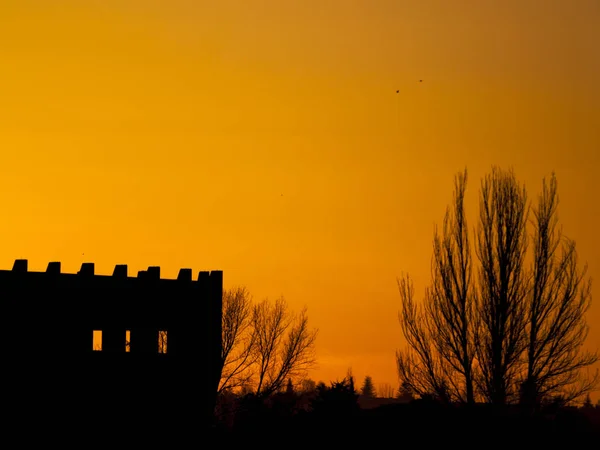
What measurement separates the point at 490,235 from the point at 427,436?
19.0 meters

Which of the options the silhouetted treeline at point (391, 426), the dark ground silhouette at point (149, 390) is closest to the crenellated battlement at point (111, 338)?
the dark ground silhouette at point (149, 390)

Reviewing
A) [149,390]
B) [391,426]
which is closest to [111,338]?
[149,390]

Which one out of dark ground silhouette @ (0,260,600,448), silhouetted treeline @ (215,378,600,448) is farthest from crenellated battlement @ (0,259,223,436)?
silhouetted treeline @ (215,378,600,448)

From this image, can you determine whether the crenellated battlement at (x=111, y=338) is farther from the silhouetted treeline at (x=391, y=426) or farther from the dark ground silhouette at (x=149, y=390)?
the silhouetted treeline at (x=391, y=426)

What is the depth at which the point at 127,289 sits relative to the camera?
18078 mm

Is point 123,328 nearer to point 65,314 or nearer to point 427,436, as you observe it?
point 65,314

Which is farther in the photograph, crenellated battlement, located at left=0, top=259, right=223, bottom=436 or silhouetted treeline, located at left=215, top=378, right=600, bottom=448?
silhouetted treeline, located at left=215, top=378, right=600, bottom=448

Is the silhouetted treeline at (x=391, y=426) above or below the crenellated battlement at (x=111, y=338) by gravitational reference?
below

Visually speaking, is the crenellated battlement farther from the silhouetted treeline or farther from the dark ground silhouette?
the silhouetted treeline

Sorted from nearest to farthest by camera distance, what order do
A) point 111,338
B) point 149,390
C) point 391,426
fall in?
point 111,338 → point 149,390 → point 391,426

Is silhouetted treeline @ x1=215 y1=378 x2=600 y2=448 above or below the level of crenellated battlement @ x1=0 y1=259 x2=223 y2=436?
below

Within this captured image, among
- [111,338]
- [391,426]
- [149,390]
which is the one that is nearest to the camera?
[111,338]

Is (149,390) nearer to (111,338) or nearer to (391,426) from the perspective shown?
(111,338)

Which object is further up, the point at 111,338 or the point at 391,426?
the point at 111,338
